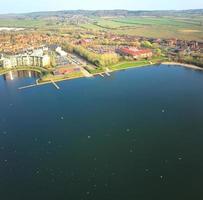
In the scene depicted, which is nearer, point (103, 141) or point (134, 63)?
Answer: point (103, 141)

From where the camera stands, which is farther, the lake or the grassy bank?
the grassy bank

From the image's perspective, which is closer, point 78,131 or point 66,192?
point 66,192

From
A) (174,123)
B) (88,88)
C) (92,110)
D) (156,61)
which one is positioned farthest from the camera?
(156,61)

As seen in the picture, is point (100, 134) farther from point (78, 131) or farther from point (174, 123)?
point (174, 123)

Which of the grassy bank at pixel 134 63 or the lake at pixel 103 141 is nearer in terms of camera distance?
the lake at pixel 103 141

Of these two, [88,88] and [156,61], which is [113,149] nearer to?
[88,88]

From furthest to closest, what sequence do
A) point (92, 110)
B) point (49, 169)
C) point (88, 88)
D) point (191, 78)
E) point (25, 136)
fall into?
point (191, 78)
point (88, 88)
point (92, 110)
point (25, 136)
point (49, 169)

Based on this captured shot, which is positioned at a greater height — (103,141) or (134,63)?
(134,63)

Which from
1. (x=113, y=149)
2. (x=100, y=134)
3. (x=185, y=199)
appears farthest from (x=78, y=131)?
(x=185, y=199)
